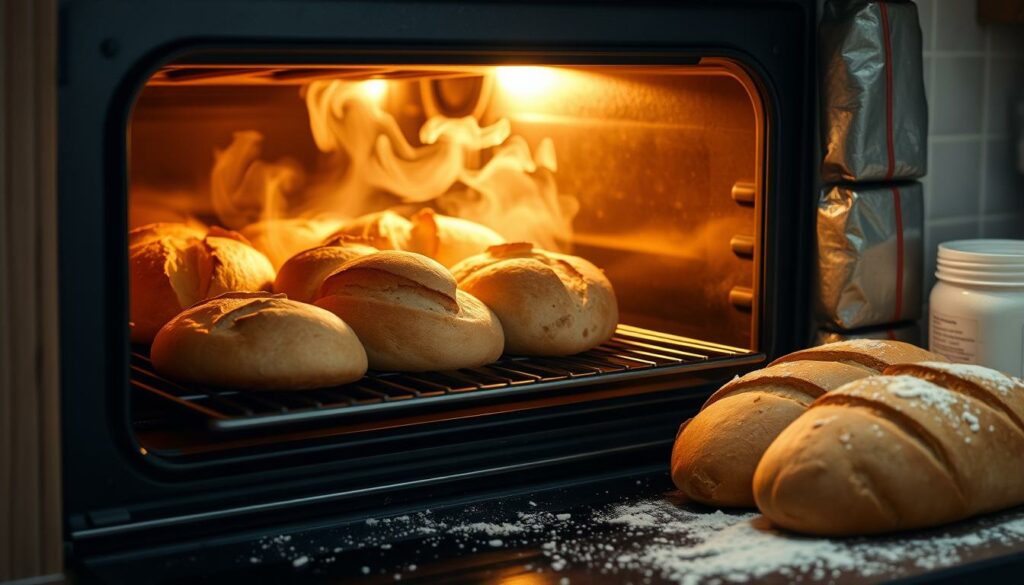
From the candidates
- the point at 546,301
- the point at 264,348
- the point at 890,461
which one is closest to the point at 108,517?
the point at 264,348

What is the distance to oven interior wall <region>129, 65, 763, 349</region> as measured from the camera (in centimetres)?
158

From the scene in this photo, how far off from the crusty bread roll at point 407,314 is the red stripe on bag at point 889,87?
516 mm

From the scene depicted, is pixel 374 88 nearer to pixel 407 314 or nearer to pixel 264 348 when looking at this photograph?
pixel 407 314

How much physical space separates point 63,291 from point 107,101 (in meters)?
0.16

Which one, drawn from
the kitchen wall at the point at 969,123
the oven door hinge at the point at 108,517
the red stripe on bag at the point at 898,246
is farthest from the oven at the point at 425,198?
the kitchen wall at the point at 969,123

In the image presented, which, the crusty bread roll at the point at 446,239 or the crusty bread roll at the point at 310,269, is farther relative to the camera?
the crusty bread roll at the point at 446,239

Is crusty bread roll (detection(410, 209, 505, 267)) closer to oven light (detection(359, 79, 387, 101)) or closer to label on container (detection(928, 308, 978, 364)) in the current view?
oven light (detection(359, 79, 387, 101))

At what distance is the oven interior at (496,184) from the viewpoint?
52.1 inches

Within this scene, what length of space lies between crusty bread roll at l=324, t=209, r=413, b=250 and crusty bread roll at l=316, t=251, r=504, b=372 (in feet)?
0.92

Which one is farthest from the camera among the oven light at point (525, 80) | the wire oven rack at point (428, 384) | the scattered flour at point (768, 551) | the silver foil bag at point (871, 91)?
the oven light at point (525, 80)

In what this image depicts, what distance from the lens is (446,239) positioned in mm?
1702

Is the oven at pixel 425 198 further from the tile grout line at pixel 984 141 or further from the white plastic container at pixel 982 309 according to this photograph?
the tile grout line at pixel 984 141

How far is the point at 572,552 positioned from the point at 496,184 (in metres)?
0.90

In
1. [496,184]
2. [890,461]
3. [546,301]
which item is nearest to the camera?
[890,461]
